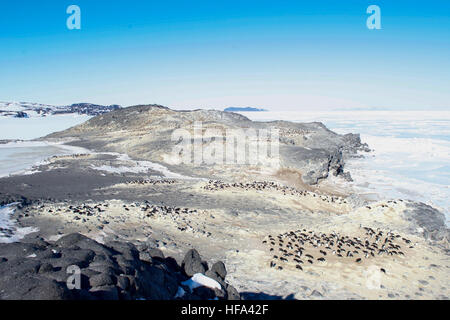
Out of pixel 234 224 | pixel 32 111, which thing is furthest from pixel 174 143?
pixel 32 111

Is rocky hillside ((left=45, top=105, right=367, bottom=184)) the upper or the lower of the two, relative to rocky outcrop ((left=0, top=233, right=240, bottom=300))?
upper

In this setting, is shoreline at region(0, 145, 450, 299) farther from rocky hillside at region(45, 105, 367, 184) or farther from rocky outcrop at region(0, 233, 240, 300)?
rocky hillside at region(45, 105, 367, 184)

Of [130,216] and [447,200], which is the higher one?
[130,216]

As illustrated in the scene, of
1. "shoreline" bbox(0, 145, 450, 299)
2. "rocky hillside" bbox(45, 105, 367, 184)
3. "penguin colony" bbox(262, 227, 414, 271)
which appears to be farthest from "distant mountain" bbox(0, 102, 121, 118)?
"penguin colony" bbox(262, 227, 414, 271)

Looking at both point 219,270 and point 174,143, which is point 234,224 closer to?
point 219,270

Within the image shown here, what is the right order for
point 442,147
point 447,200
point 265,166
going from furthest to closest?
point 442,147 → point 265,166 → point 447,200
